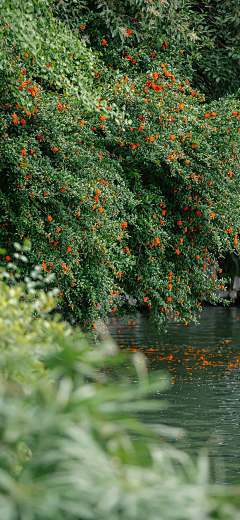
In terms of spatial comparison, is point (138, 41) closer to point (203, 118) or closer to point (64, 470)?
point (203, 118)

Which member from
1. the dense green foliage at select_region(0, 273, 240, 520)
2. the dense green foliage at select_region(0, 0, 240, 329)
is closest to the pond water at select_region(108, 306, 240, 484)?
the dense green foliage at select_region(0, 273, 240, 520)

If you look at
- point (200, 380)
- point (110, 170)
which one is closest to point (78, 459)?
point (200, 380)

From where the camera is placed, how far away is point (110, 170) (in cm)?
1088

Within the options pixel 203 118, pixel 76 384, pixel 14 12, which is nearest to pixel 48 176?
pixel 14 12

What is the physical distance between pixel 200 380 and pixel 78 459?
8.45m

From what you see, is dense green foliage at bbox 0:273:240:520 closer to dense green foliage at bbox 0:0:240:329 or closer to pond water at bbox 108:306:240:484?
pond water at bbox 108:306:240:484

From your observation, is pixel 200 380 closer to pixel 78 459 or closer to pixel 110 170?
pixel 110 170

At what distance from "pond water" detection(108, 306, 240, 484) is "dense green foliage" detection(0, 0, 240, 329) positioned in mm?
1037

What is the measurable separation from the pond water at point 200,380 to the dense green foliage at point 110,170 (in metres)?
1.04

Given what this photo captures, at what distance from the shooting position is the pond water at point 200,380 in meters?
6.77

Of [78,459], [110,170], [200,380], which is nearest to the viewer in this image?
[78,459]

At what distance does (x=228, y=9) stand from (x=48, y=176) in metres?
7.99

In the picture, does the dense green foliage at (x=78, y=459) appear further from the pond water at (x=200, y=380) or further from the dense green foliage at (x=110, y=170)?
the dense green foliage at (x=110, y=170)

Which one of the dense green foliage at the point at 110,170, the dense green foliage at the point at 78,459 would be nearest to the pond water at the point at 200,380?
the dense green foliage at the point at 78,459
